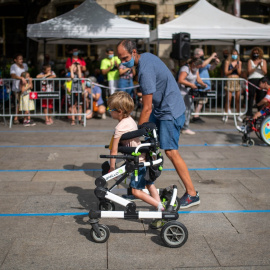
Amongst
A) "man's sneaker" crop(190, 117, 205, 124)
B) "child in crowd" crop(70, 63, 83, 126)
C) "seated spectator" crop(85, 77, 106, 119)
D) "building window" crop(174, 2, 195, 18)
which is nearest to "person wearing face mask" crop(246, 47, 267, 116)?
"man's sneaker" crop(190, 117, 205, 124)

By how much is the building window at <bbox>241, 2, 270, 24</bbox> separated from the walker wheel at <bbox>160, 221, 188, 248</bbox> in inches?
860

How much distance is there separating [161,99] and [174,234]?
160 cm

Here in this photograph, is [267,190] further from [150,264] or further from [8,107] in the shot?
[8,107]

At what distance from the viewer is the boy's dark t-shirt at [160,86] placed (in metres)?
5.07

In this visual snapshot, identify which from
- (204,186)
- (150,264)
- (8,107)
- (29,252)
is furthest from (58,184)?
(8,107)

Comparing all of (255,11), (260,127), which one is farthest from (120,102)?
(255,11)

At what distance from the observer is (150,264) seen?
162 inches

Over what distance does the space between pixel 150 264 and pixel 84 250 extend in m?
0.66

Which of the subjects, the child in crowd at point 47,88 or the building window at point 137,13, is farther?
the building window at point 137,13

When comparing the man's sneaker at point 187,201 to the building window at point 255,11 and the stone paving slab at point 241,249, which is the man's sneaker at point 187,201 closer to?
the stone paving slab at point 241,249

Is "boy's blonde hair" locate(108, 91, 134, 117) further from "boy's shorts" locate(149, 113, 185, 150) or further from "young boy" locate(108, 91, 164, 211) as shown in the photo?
"boy's shorts" locate(149, 113, 185, 150)

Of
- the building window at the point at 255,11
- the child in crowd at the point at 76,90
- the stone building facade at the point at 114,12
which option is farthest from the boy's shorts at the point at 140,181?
the building window at the point at 255,11

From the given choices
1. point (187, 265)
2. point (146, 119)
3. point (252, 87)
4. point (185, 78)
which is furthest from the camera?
point (252, 87)

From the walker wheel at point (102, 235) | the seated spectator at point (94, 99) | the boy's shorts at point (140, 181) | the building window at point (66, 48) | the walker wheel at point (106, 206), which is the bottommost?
the walker wheel at point (102, 235)
